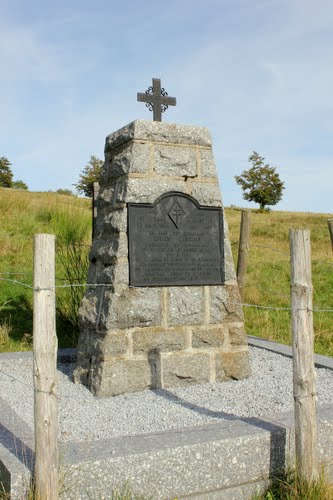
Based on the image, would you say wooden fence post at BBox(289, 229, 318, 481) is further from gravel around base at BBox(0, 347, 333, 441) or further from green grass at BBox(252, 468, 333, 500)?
gravel around base at BBox(0, 347, 333, 441)

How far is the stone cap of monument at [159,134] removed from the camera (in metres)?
5.09

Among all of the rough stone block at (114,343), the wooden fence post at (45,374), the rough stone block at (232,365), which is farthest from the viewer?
the rough stone block at (232,365)

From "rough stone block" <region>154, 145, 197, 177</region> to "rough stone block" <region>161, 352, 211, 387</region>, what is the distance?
172cm

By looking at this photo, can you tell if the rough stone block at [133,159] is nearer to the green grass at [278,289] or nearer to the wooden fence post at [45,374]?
the green grass at [278,289]

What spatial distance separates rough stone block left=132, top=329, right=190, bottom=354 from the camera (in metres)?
5.03

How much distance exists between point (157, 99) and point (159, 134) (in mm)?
634

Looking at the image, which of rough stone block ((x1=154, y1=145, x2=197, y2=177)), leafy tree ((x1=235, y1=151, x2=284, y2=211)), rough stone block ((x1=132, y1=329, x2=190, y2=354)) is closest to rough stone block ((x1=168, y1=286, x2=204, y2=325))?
rough stone block ((x1=132, y1=329, x2=190, y2=354))

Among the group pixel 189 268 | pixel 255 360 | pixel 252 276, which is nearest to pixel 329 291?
pixel 252 276

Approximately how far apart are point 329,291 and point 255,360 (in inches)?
268

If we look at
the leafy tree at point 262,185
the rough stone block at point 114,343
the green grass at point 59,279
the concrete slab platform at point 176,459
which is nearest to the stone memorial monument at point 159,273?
the rough stone block at point 114,343

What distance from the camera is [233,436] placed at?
11.2ft

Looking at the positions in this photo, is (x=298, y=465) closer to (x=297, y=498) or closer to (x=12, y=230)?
(x=297, y=498)

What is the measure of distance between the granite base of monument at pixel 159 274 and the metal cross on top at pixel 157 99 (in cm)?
40

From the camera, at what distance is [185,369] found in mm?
5242
